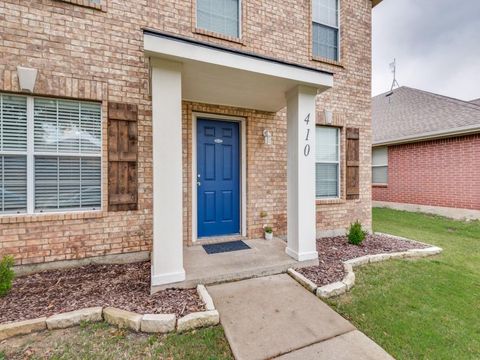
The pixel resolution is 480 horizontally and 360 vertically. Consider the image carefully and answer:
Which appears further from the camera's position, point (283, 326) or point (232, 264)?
point (232, 264)

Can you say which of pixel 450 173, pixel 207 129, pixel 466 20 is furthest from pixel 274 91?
pixel 466 20

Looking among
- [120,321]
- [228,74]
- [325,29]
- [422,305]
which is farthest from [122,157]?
[325,29]

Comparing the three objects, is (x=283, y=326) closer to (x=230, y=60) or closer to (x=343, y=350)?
(x=343, y=350)

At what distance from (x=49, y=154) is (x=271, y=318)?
3.77m

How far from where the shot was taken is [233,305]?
2.61m

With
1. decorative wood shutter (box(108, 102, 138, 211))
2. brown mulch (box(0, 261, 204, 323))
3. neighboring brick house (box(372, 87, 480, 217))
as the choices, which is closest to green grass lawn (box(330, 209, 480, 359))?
brown mulch (box(0, 261, 204, 323))

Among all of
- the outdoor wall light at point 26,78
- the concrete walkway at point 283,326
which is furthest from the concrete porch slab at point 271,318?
the outdoor wall light at point 26,78

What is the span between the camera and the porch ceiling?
268 centimetres

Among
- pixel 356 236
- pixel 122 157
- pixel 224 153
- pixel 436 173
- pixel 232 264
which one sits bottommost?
pixel 232 264

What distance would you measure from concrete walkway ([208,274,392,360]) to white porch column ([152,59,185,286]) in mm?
706

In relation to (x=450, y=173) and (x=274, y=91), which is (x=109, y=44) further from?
(x=450, y=173)

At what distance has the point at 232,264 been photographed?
11.0ft

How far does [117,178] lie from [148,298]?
193 centimetres

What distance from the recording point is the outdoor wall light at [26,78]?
306cm
